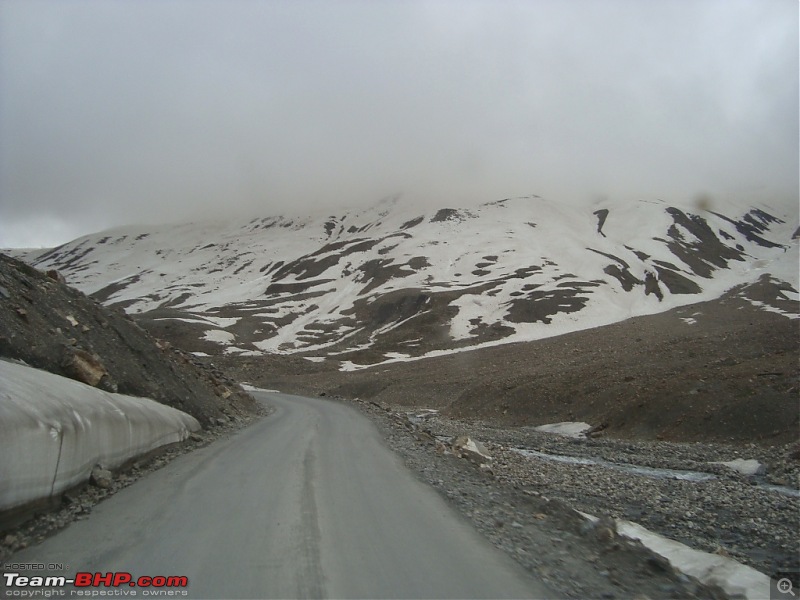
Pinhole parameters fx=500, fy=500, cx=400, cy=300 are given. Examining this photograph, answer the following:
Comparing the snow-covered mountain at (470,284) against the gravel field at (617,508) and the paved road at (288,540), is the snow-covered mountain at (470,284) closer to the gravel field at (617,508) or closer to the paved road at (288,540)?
the gravel field at (617,508)

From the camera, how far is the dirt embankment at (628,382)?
20609mm

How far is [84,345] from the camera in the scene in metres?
14.9

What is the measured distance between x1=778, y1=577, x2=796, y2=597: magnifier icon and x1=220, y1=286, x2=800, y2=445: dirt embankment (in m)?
13.2

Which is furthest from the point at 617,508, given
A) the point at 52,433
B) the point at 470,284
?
the point at 470,284

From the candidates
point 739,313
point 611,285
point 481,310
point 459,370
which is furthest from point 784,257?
point 459,370

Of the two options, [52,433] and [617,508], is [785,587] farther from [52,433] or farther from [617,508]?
[52,433]

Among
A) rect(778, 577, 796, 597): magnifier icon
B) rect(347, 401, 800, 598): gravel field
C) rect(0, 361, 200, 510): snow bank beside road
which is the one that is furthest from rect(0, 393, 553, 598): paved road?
rect(778, 577, 796, 597): magnifier icon

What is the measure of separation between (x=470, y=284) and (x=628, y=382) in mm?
86278

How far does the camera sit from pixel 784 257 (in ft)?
471

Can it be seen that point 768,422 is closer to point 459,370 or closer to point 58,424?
point 58,424

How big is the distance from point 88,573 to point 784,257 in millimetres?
179534

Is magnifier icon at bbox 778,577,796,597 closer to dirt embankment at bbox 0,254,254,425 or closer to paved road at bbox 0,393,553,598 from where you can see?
paved road at bbox 0,393,553,598

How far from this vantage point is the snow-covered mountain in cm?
8656

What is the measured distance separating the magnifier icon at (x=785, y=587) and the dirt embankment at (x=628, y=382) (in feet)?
43.3
